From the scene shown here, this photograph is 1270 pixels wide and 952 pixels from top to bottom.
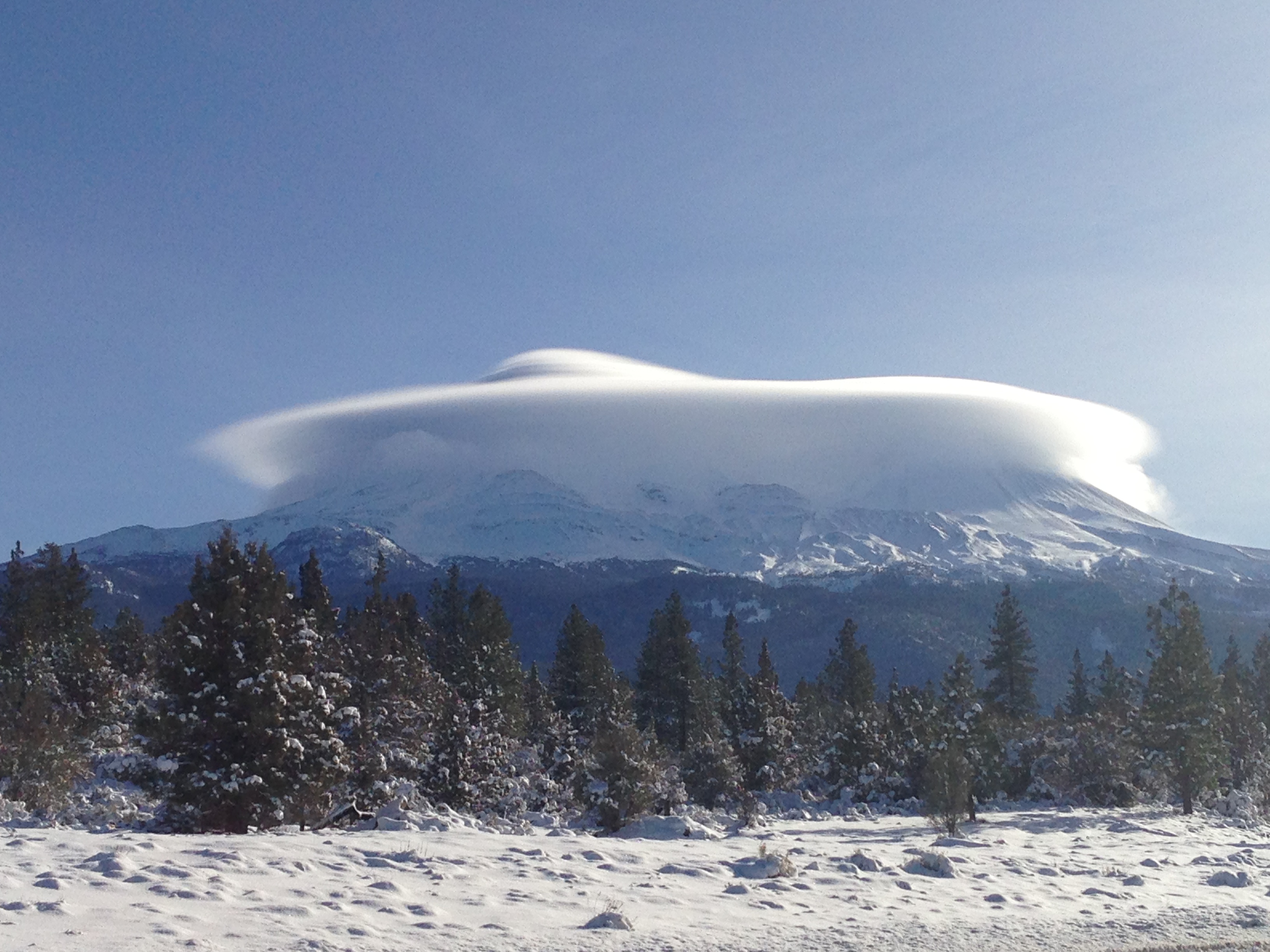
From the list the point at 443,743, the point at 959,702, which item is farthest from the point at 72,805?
the point at 959,702

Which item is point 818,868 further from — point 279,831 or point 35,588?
point 35,588

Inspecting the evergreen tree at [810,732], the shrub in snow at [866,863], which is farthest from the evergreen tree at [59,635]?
the evergreen tree at [810,732]

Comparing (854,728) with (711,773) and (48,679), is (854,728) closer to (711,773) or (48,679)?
(711,773)

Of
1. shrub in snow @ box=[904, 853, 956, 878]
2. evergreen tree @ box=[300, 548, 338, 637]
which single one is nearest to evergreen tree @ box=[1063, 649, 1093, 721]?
evergreen tree @ box=[300, 548, 338, 637]

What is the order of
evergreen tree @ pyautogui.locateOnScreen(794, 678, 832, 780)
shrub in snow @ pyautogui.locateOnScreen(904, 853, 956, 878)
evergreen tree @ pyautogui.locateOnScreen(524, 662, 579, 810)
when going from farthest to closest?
evergreen tree @ pyautogui.locateOnScreen(794, 678, 832, 780) → evergreen tree @ pyautogui.locateOnScreen(524, 662, 579, 810) → shrub in snow @ pyautogui.locateOnScreen(904, 853, 956, 878)

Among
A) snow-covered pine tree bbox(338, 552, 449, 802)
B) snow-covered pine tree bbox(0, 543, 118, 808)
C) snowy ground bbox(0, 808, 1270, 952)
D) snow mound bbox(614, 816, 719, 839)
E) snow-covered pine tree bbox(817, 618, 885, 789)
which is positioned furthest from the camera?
snow-covered pine tree bbox(817, 618, 885, 789)

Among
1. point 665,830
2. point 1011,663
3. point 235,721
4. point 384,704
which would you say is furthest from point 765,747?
point 235,721

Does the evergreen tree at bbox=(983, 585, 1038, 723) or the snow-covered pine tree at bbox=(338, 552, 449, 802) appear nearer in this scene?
the snow-covered pine tree at bbox=(338, 552, 449, 802)

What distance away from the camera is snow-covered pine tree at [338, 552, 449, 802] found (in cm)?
3244

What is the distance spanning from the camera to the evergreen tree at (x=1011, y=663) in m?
76.0

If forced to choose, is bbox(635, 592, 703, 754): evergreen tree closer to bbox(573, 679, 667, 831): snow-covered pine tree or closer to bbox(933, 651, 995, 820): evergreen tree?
bbox(933, 651, 995, 820): evergreen tree

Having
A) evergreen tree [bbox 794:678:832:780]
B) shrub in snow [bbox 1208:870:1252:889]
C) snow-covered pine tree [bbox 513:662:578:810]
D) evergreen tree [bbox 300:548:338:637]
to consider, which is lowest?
evergreen tree [bbox 794:678:832:780]

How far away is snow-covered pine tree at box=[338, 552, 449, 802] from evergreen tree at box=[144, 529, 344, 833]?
3.43 m

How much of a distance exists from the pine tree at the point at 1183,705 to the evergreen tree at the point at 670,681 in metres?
28.6
